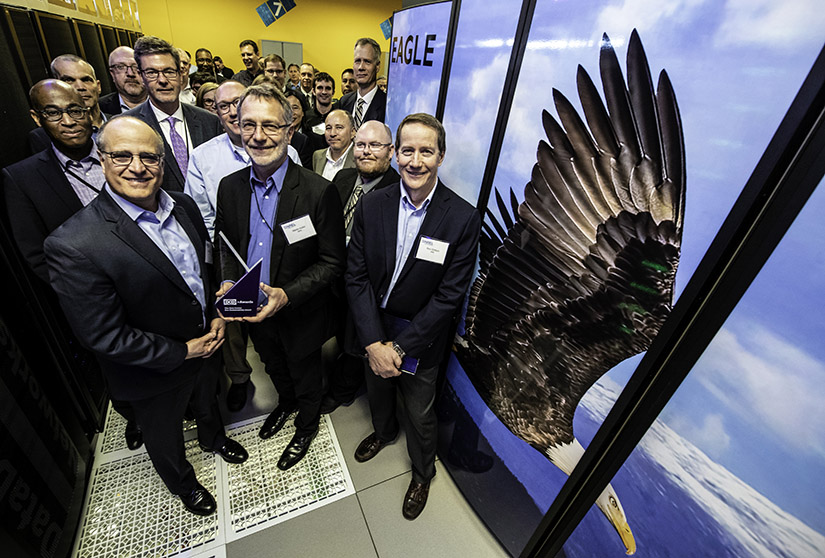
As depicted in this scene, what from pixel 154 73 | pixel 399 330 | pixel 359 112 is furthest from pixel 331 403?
pixel 359 112

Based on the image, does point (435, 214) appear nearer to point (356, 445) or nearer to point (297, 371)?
point (297, 371)

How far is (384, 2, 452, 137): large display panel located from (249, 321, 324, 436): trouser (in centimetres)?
158

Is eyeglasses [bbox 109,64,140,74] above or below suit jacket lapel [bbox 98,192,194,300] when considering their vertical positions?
above

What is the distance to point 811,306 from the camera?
0.78 meters

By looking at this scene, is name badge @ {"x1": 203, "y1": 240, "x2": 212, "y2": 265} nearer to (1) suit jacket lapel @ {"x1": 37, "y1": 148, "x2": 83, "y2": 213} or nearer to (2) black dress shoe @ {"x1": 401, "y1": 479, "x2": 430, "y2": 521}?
(1) suit jacket lapel @ {"x1": 37, "y1": 148, "x2": 83, "y2": 213}

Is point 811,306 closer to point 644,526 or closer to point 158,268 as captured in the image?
point 644,526

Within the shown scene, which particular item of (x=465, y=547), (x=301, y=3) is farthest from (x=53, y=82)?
(x=301, y=3)

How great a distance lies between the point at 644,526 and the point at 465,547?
108cm

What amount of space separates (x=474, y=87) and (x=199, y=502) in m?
2.51

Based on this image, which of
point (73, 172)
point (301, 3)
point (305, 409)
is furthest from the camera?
point (301, 3)

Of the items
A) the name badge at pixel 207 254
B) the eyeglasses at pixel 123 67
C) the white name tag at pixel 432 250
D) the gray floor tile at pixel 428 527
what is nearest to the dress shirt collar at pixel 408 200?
the white name tag at pixel 432 250

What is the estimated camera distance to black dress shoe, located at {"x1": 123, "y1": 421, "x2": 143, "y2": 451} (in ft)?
7.29

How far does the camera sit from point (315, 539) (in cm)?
188

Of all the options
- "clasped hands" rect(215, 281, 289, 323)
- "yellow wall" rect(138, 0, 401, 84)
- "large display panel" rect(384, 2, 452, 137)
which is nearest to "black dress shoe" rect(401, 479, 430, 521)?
"clasped hands" rect(215, 281, 289, 323)
